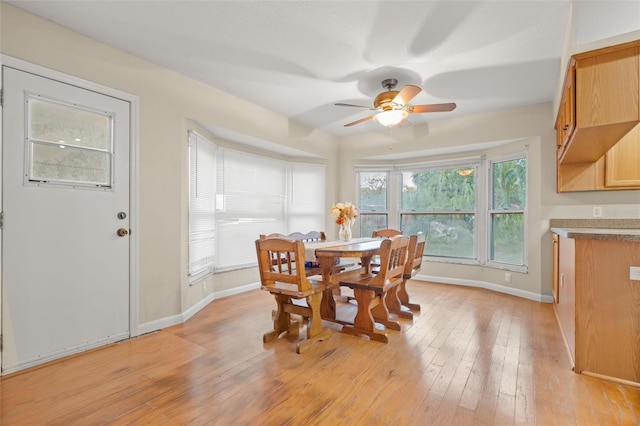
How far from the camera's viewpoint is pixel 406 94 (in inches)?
108

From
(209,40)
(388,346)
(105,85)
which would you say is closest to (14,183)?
(105,85)

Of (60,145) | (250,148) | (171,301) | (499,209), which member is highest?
(250,148)

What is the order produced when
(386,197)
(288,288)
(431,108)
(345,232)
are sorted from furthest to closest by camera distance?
1. (386,197)
2. (345,232)
3. (431,108)
4. (288,288)

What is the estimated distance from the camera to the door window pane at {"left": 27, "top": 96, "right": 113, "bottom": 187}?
2.27 metres

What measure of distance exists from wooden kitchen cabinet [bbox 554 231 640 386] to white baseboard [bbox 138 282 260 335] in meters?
3.37

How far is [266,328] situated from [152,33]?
2788mm

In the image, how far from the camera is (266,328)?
117 inches

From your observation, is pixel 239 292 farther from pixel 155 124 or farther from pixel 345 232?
pixel 155 124

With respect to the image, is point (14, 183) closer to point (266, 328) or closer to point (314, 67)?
point (266, 328)

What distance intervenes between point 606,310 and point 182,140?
382 cm

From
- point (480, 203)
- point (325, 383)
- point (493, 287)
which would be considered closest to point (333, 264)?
point (325, 383)

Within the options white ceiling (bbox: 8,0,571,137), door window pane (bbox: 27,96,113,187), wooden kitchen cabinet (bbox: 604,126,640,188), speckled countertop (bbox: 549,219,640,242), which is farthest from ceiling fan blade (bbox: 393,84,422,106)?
door window pane (bbox: 27,96,113,187)

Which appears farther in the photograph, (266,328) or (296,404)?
(266,328)

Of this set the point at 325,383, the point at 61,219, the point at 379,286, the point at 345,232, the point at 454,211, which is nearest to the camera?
the point at 325,383
